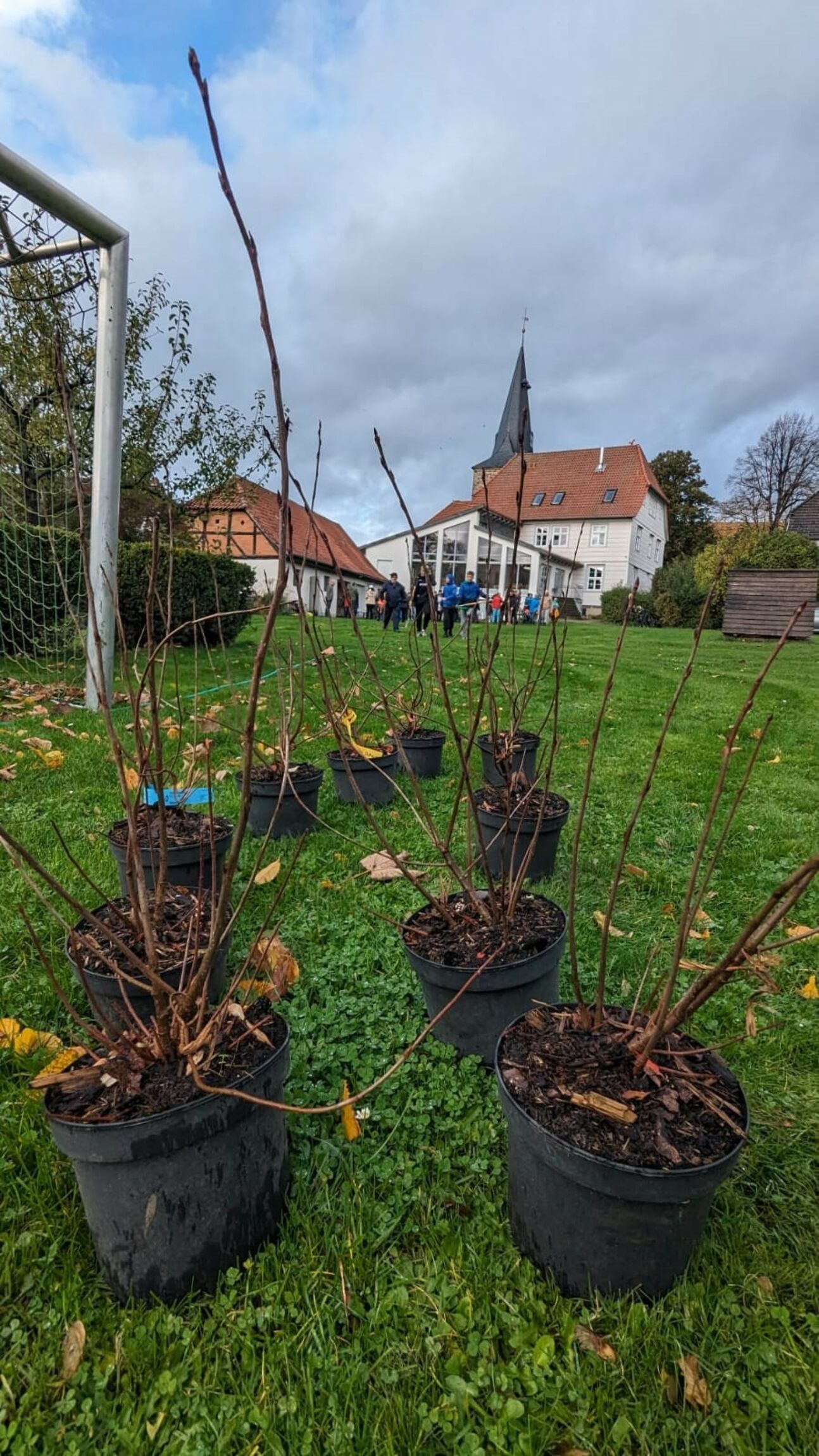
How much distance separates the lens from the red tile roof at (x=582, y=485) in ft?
120

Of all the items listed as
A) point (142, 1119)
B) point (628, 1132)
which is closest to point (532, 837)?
point (628, 1132)

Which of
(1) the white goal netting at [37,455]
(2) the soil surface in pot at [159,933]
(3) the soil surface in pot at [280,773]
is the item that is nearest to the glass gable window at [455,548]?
(1) the white goal netting at [37,455]

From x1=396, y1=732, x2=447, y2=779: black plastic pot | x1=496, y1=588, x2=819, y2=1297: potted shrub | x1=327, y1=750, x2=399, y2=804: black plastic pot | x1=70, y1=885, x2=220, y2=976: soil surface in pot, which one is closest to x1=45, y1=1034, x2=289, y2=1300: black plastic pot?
x1=70, y1=885, x2=220, y2=976: soil surface in pot

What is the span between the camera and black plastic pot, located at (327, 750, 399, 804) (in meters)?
3.98

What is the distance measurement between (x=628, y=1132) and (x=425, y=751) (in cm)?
316

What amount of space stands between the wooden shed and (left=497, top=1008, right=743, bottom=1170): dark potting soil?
680 inches

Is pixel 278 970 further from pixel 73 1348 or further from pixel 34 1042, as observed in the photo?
pixel 73 1348

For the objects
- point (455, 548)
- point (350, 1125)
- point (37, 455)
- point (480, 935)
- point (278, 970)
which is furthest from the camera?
point (455, 548)

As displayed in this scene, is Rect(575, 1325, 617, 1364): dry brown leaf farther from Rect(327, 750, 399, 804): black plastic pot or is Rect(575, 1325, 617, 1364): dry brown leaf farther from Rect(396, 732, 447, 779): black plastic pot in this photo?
Rect(396, 732, 447, 779): black plastic pot

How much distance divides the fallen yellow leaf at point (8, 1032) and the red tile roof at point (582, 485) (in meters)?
36.7

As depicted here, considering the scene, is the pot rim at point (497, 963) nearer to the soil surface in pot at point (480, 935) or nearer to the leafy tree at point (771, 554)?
the soil surface in pot at point (480, 935)

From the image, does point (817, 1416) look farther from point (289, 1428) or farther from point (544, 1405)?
point (289, 1428)

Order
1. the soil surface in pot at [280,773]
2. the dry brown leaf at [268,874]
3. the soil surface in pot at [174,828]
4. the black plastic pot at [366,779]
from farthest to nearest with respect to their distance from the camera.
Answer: the black plastic pot at [366,779] < the soil surface in pot at [280,773] < the dry brown leaf at [268,874] < the soil surface in pot at [174,828]

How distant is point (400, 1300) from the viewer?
134 centimetres
